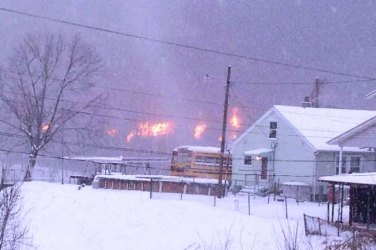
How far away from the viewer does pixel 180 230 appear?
2702 centimetres

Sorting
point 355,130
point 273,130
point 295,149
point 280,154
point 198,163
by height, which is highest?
point 273,130

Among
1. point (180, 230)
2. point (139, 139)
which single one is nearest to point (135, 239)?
point (180, 230)

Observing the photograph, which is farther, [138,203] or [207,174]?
[207,174]

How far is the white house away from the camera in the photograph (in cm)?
4381

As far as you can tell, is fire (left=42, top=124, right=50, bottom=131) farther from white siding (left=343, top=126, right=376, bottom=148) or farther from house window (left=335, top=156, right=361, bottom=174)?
white siding (left=343, top=126, right=376, bottom=148)

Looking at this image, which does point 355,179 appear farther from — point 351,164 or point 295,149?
point 295,149

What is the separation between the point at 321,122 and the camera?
48.7 metres

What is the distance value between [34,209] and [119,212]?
568 centimetres

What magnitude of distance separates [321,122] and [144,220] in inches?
961

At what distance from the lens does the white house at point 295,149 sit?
4381 centimetres

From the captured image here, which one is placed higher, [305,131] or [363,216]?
[305,131]

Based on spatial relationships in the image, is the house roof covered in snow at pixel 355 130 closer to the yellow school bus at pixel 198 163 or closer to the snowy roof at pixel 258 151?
the snowy roof at pixel 258 151

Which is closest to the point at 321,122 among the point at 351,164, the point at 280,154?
the point at 280,154

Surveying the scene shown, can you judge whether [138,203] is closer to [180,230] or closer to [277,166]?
[180,230]
